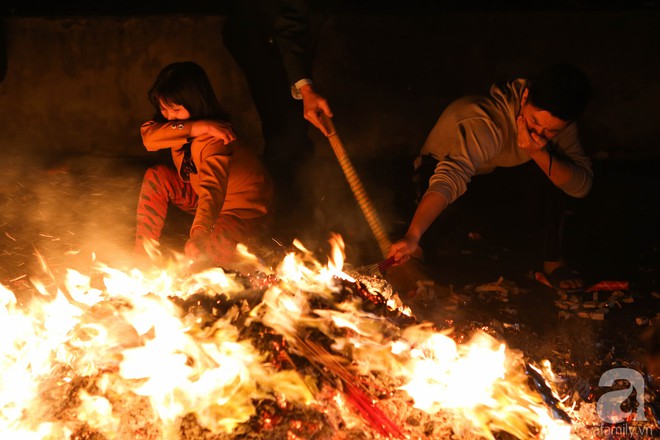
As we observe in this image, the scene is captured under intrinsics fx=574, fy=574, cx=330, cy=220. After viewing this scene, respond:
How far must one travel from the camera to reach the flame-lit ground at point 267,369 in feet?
9.89

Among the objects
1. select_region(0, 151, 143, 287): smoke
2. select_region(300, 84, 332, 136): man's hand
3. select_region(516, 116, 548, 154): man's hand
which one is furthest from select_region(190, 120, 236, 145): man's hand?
select_region(516, 116, 548, 154): man's hand

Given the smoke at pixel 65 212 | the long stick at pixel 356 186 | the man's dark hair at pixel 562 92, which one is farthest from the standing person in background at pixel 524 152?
the smoke at pixel 65 212

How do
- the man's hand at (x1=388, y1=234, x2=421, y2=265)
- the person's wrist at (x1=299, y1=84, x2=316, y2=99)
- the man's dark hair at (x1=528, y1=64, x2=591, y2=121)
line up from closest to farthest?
the man's dark hair at (x1=528, y1=64, x2=591, y2=121), the man's hand at (x1=388, y1=234, x2=421, y2=265), the person's wrist at (x1=299, y1=84, x2=316, y2=99)

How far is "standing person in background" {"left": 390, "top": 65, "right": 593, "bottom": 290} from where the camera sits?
4216 millimetres

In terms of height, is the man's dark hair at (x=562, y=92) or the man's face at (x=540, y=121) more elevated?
the man's dark hair at (x=562, y=92)

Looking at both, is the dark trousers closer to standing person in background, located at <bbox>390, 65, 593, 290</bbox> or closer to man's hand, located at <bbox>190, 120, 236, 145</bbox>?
standing person in background, located at <bbox>390, 65, 593, 290</bbox>

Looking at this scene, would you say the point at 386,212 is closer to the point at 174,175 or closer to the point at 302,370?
the point at 174,175

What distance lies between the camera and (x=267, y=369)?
3064mm

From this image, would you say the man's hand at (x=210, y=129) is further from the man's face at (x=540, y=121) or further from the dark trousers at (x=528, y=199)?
the man's face at (x=540, y=121)

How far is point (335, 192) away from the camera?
687cm

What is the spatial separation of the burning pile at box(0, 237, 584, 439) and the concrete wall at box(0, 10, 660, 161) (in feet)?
13.1

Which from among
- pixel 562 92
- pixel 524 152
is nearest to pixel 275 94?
pixel 524 152

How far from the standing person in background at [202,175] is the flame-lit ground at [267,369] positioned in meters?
Result: 0.64

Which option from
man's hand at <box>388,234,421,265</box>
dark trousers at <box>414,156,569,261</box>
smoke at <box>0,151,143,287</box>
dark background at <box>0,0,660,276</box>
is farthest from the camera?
dark background at <box>0,0,660,276</box>
